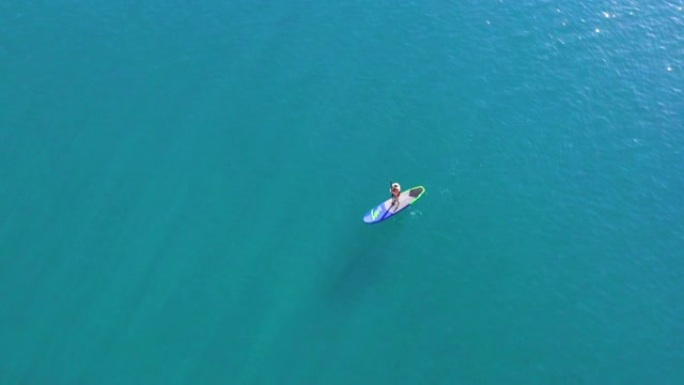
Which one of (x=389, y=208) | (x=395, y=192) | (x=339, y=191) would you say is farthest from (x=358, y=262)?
(x=339, y=191)

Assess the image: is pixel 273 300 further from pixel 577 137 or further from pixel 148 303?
pixel 577 137

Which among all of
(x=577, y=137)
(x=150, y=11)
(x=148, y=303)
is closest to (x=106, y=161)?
(x=148, y=303)

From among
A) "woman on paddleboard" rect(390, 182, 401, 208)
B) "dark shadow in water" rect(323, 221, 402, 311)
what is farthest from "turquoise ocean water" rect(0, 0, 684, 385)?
"woman on paddleboard" rect(390, 182, 401, 208)

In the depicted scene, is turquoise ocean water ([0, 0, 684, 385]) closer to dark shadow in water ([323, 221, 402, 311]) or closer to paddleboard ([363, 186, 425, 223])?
dark shadow in water ([323, 221, 402, 311])

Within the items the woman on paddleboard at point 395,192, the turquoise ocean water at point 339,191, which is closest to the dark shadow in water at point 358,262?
the turquoise ocean water at point 339,191

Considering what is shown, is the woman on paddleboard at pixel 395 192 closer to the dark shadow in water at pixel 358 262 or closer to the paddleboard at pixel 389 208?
the paddleboard at pixel 389 208
